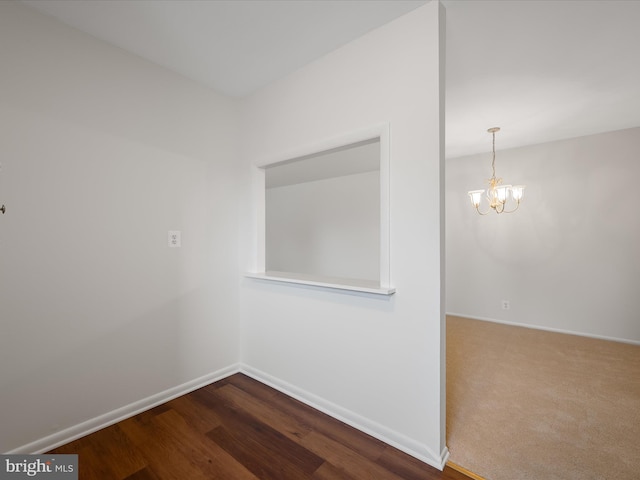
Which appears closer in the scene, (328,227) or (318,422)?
(318,422)

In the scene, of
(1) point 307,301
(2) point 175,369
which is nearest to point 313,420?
(1) point 307,301

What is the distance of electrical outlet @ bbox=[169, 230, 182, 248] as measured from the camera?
219 centimetres

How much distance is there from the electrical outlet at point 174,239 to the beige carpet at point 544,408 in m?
2.33

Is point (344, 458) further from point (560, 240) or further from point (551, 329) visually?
point (560, 240)

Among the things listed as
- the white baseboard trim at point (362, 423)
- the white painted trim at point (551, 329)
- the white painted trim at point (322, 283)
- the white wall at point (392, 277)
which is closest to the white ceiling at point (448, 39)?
the white wall at point (392, 277)

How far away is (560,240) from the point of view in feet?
12.2

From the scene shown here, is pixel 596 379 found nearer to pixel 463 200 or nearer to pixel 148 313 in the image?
pixel 463 200

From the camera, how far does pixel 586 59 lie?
202cm

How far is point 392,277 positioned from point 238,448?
1360mm

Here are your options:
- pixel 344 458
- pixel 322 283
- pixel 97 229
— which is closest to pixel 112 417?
pixel 97 229

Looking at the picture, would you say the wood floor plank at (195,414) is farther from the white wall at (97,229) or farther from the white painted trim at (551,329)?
the white painted trim at (551,329)

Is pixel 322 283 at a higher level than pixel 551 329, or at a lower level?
higher

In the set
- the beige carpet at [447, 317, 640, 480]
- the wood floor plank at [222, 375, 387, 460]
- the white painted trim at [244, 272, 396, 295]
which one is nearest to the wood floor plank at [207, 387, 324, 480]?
the wood floor plank at [222, 375, 387, 460]

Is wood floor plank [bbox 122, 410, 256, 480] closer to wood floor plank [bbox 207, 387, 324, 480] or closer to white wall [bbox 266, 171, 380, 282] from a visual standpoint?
wood floor plank [bbox 207, 387, 324, 480]
